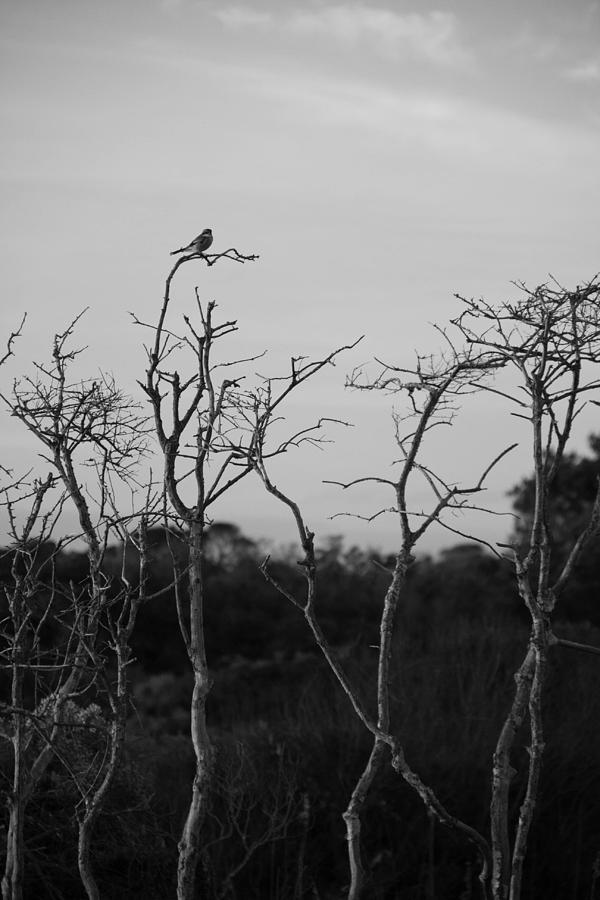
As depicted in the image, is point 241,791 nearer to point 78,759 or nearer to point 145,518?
point 78,759

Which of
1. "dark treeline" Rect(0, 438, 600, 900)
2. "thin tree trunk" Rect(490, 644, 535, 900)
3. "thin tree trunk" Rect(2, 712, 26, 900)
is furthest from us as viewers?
"dark treeline" Rect(0, 438, 600, 900)

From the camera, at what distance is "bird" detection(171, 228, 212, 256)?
4.16m

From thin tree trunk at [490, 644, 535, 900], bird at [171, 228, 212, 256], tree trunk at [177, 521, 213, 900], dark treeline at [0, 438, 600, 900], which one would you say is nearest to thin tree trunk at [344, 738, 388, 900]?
thin tree trunk at [490, 644, 535, 900]

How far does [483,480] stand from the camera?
416 centimetres

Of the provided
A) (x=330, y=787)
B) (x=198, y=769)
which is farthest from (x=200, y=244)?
(x=330, y=787)

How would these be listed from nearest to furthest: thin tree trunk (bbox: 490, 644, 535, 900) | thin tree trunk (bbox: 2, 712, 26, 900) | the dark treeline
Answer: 1. thin tree trunk (bbox: 490, 644, 535, 900)
2. thin tree trunk (bbox: 2, 712, 26, 900)
3. the dark treeline

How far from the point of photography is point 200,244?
13.8 feet

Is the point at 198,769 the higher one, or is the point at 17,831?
the point at 198,769

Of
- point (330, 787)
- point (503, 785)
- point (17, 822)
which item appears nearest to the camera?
point (503, 785)

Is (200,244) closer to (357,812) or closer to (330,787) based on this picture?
(357,812)

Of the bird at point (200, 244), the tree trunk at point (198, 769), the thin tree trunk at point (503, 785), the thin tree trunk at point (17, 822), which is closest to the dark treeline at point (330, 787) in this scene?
the thin tree trunk at point (17, 822)

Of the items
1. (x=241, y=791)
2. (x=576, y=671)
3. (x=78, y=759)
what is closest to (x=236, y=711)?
(x=576, y=671)

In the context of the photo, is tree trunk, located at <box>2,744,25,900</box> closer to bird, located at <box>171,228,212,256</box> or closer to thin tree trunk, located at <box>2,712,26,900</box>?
thin tree trunk, located at <box>2,712,26,900</box>

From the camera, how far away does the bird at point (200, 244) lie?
13.6 ft
